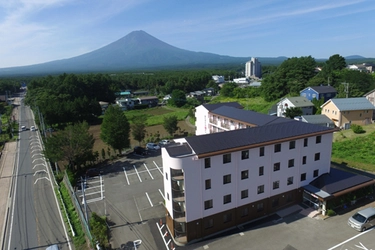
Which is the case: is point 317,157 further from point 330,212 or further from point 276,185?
point 276,185

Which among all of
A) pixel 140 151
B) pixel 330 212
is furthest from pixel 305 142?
pixel 140 151

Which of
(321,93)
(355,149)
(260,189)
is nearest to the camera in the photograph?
(260,189)

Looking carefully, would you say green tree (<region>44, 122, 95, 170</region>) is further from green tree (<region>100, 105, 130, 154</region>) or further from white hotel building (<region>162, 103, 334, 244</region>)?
white hotel building (<region>162, 103, 334, 244</region>)

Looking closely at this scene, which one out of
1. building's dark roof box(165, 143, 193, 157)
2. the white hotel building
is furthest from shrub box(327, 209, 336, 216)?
building's dark roof box(165, 143, 193, 157)

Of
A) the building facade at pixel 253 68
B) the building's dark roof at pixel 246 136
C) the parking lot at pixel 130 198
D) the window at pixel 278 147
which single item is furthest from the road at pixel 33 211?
the building facade at pixel 253 68

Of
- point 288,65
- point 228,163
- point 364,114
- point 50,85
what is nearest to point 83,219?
point 228,163

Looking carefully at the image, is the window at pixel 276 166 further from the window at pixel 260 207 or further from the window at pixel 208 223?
the window at pixel 208 223
